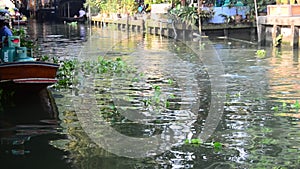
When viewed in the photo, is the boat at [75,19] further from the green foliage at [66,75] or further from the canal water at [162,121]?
the green foliage at [66,75]

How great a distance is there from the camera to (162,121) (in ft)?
32.1

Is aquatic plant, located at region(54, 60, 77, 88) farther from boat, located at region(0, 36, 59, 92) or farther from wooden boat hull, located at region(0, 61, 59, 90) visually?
wooden boat hull, located at region(0, 61, 59, 90)

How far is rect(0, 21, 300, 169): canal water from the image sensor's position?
24.9 feet

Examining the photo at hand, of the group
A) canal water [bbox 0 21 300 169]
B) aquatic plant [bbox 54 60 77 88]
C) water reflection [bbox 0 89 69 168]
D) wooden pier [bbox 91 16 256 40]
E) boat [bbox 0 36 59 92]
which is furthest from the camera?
wooden pier [bbox 91 16 256 40]

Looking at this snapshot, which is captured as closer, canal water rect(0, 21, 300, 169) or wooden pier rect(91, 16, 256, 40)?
canal water rect(0, 21, 300, 169)

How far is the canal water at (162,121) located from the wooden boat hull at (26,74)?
53cm

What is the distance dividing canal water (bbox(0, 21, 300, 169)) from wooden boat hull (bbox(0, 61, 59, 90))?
0.53m

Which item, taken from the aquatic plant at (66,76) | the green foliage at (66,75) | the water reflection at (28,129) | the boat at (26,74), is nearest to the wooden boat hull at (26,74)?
the boat at (26,74)

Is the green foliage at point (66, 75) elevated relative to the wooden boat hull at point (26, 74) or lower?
lower

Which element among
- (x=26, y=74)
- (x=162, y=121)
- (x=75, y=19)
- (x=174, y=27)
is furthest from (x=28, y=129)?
(x=75, y=19)

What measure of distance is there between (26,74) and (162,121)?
3.19m

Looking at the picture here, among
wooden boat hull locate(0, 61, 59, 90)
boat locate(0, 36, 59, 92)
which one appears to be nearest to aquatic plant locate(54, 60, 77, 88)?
boat locate(0, 36, 59, 92)

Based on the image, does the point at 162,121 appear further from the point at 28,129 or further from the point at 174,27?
the point at 174,27

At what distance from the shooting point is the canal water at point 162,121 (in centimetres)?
758
